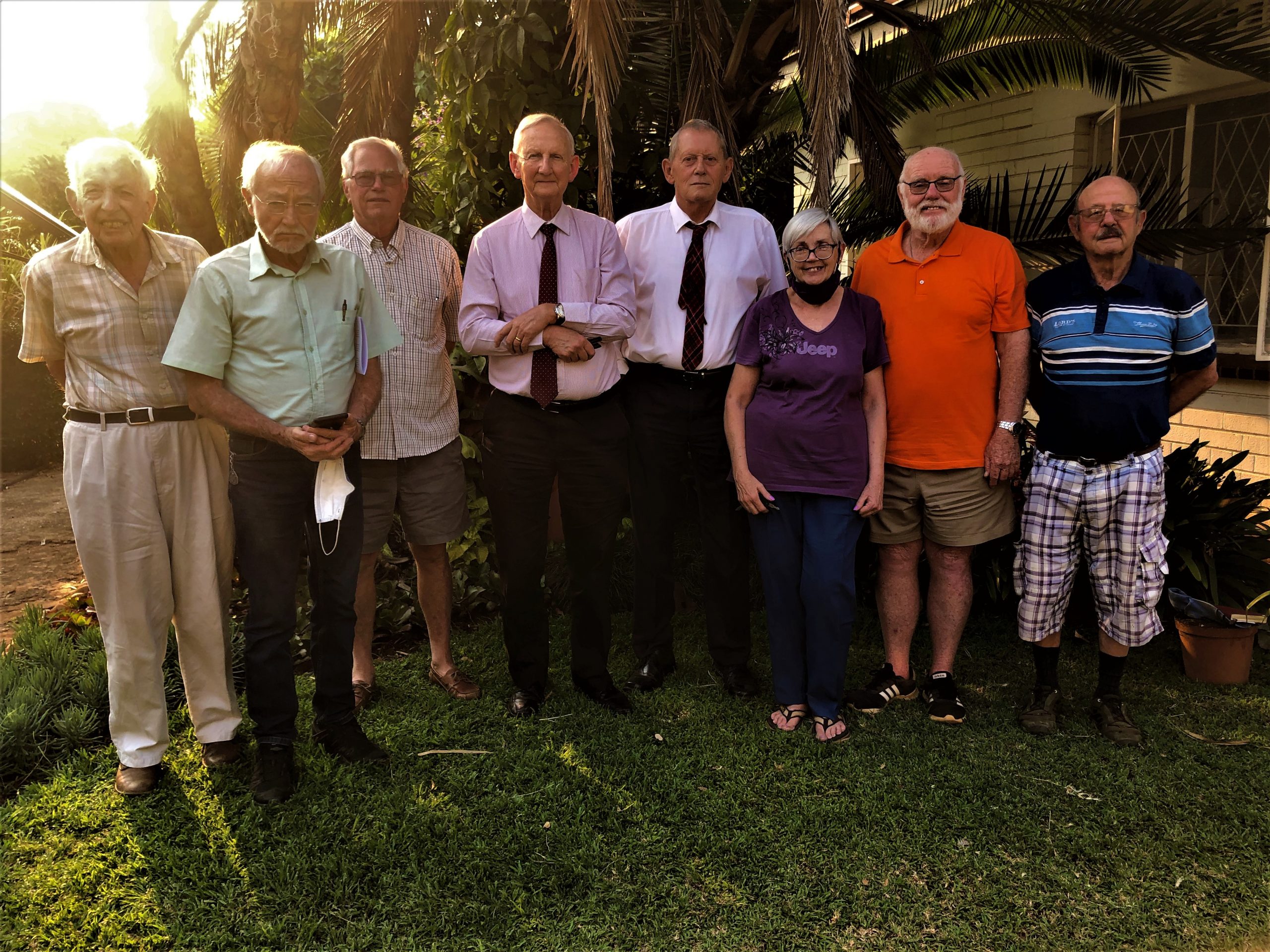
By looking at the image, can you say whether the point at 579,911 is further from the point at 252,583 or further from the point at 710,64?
the point at 710,64

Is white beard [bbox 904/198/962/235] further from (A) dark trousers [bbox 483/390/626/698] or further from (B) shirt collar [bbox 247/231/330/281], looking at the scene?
(B) shirt collar [bbox 247/231/330/281]

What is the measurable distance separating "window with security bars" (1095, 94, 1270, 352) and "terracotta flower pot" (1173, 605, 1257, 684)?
2.43 metres

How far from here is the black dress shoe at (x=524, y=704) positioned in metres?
3.98

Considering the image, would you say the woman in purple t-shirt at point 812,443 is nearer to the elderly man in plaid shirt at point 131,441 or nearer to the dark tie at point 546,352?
the dark tie at point 546,352

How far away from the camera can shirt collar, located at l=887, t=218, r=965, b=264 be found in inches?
146

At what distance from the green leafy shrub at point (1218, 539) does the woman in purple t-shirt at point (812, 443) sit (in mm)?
2185

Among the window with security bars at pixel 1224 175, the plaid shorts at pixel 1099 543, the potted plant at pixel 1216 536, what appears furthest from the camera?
the window with security bars at pixel 1224 175

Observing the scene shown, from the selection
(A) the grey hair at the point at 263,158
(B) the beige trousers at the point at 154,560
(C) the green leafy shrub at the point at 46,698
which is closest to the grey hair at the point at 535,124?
(A) the grey hair at the point at 263,158

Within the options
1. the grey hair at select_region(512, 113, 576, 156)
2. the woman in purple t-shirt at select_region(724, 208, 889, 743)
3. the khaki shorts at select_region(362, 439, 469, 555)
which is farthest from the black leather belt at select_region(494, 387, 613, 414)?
the grey hair at select_region(512, 113, 576, 156)

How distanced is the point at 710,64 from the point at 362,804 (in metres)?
4.23

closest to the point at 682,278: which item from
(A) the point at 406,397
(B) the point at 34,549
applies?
(A) the point at 406,397

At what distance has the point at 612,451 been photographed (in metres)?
3.90

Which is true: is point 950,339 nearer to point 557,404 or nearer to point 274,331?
point 557,404

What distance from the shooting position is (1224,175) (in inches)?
245
